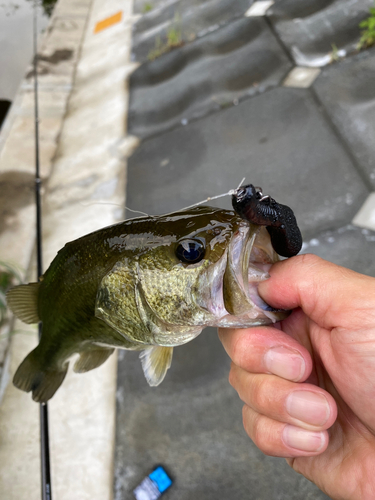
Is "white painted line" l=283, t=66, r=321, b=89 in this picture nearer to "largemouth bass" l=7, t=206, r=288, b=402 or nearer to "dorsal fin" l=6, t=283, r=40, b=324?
"largemouth bass" l=7, t=206, r=288, b=402

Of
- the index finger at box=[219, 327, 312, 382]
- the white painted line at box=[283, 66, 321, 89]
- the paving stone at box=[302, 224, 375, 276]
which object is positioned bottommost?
the paving stone at box=[302, 224, 375, 276]

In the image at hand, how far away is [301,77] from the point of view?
13.6ft

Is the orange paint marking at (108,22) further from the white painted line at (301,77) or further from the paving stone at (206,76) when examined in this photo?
the white painted line at (301,77)

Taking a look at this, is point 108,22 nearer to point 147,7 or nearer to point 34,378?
point 147,7

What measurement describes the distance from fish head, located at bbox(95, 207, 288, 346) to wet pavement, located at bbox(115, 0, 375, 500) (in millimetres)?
1590

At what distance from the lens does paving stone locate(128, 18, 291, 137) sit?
4469 millimetres

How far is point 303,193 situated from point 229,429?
6.97 ft

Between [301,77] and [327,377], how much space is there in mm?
3790

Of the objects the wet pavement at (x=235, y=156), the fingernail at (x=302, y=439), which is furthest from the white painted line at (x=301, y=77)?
the fingernail at (x=302, y=439)

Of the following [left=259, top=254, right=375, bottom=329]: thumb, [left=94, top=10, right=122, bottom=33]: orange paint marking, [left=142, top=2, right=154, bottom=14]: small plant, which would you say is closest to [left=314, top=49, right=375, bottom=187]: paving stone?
[left=259, top=254, right=375, bottom=329]: thumb

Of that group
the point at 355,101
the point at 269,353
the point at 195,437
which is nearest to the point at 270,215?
the point at 269,353

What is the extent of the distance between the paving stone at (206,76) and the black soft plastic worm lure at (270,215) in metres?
3.74

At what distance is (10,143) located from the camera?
4926 mm

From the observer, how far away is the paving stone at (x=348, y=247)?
2814mm
